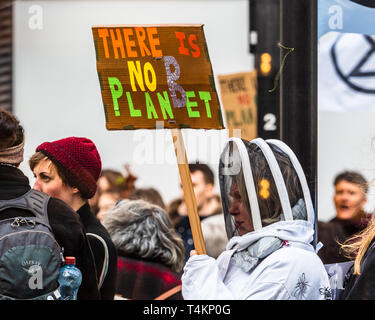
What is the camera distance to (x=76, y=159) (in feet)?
11.9

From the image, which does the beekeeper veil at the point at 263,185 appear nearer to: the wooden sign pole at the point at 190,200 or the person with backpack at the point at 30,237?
the wooden sign pole at the point at 190,200

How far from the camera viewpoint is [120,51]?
3412mm

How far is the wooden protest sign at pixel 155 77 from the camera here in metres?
3.38

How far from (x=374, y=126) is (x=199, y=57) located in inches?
39.2

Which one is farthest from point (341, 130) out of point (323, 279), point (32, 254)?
point (32, 254)

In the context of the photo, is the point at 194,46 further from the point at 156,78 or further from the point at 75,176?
the point at 75,176

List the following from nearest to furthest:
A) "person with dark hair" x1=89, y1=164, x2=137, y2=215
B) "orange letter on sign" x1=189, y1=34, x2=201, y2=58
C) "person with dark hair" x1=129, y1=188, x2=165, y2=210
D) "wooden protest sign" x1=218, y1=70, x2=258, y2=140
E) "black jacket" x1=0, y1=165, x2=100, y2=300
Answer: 1. "black jacket" x1=0, y1=165, x2=100, y2=300
2. "orange letter on sign" x1=189, y1=34, x2=201, y2=58
3. "wooden protest sign" x1=218, y1=70, x2=258, y2=140
4. "person with dark hair" x1=129, y1=188, x2=165, y2=210
5. "person with dark hair" x1=89, y1=164, x2=137, y2=215

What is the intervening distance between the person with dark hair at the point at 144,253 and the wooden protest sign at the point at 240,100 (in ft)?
2.21

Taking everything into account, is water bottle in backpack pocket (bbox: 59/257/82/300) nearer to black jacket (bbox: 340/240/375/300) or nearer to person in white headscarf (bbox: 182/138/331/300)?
person in white headscarf (bbox: 182/138/331/300)

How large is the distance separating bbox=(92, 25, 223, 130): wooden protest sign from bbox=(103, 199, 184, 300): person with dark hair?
1.00 metres

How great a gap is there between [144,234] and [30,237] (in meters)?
1.48

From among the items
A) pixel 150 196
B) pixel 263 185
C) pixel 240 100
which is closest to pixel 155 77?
pixel 263 185

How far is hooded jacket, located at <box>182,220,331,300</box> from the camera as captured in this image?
2.87 meters

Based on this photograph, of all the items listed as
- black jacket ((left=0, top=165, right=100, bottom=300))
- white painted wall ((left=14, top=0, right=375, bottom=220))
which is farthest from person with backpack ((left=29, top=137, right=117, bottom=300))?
black jacket ((left=0, top=165, right=100, bottom=300))
